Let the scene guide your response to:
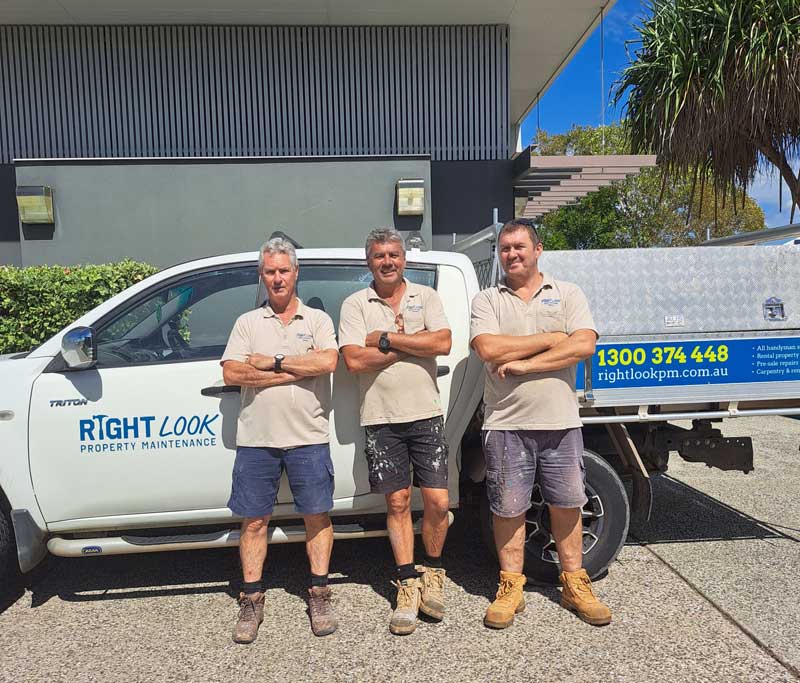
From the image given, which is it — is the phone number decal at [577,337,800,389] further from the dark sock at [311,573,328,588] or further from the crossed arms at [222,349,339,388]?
the dark sock at [311,573,328,588]

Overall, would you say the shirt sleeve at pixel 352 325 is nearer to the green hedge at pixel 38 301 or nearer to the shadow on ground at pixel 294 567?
the shadow on ground at pixel 294 567

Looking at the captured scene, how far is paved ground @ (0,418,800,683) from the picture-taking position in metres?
2.94

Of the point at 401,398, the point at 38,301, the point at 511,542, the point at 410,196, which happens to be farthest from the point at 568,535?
the point at 410,196

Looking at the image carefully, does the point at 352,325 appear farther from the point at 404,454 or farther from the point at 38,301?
the point at 38,301

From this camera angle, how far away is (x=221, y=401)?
343 cm

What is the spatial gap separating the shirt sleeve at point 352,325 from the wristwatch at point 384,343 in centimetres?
10

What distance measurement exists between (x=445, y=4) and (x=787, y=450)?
23.8ft

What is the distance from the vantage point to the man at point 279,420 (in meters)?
3.22

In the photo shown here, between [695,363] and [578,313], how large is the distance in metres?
0.80

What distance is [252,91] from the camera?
1016 centimetres

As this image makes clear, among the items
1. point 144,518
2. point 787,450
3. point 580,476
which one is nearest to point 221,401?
point 144,518

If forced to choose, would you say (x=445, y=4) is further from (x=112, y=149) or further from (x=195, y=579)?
(x=195, y=579)

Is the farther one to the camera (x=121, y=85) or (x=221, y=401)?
(x=121, y=85)

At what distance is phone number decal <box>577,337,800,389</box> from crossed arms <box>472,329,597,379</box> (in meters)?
0.38
